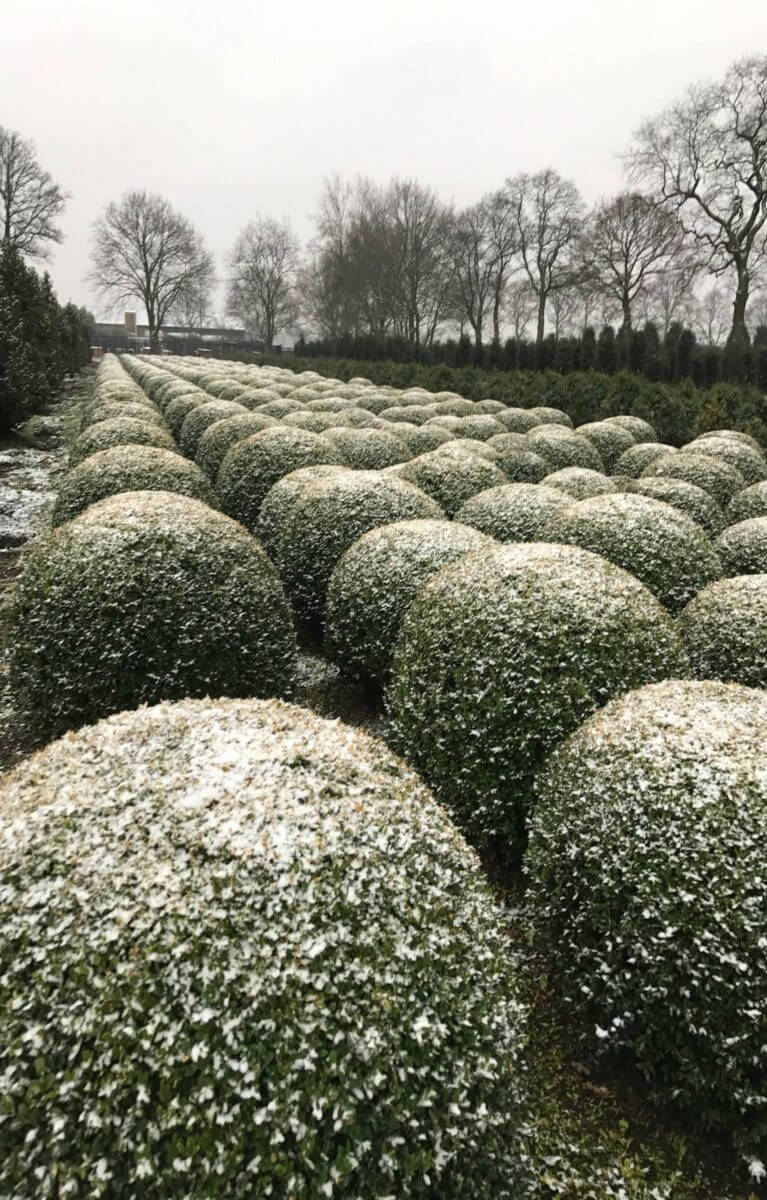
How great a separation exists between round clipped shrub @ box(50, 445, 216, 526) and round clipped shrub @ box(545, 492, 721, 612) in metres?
4.06

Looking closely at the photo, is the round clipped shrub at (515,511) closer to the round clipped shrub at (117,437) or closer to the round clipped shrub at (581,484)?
the round clipped shrub at (581,484)

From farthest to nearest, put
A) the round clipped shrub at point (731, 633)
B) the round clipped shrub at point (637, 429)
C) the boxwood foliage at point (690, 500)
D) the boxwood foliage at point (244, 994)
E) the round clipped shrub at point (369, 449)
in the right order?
the round clipped shrub at point (637, 429), the round clipped shrub at point (369, 449), the boxwood foliage at point (690, 500), the round clipped shrub at point (731, 633), the boxwood foliage at point (244, 994)

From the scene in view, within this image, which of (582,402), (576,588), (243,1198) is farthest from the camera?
(582,402)

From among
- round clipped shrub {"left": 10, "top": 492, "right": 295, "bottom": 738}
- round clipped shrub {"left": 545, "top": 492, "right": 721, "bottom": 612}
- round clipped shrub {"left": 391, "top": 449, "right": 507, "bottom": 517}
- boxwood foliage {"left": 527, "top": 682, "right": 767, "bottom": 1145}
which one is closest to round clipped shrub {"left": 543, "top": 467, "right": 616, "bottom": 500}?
round clipped shrub {"left": 391, "top": 449, "right": 507, "bottom": 517}

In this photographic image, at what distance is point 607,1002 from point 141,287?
73.2 m

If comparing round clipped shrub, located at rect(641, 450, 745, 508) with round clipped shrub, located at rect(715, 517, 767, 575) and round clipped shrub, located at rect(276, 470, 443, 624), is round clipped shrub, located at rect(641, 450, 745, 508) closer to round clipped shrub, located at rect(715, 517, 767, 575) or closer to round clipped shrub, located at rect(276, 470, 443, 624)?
round clipped shrub, located at rect(715, 517, 767, 575)

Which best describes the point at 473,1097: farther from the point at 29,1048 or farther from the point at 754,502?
the point at 754,502

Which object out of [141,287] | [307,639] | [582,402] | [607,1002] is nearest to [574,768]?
[607,1002]

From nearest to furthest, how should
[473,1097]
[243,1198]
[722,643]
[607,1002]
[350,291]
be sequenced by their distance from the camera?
1. [243,1198]
2. [473,1097]
3. [607,1002]
4. [722,643]
5. [350,291]

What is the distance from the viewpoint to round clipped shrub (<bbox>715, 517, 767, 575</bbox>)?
275 inches

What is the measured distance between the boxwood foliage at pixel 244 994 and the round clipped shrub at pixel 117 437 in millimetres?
8162

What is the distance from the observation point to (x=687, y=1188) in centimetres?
249

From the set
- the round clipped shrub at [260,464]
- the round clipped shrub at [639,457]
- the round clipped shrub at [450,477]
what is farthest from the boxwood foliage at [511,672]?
the round clipped shrub at [639,457]

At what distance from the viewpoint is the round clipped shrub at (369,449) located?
1098 centimetres
